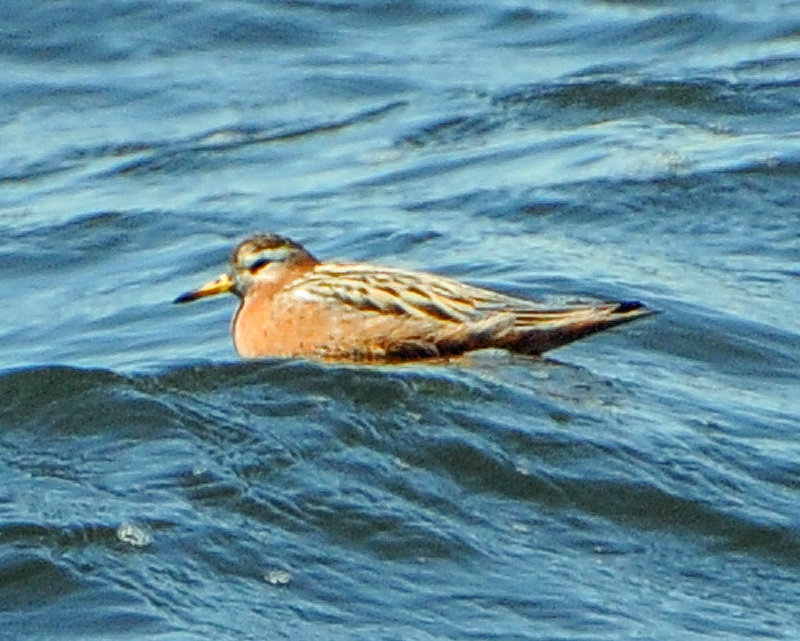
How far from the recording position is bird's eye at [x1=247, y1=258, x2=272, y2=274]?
467 inches

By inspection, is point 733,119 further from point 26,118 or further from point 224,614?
point 224,614

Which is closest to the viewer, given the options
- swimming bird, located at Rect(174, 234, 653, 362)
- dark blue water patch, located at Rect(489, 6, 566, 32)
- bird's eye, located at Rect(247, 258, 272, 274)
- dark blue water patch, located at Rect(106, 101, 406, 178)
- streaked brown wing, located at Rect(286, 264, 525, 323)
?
swimming bird, located at Rect(174, 234, 653, 362)

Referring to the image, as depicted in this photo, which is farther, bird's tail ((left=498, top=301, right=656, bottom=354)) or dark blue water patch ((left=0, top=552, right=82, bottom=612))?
bird's tail ((left=498, top=301, right=656, bottom=354))

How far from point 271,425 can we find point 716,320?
2.88m

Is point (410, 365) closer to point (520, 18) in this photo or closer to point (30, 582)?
point (30, 582)

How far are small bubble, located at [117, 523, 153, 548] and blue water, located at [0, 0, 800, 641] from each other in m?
0.01

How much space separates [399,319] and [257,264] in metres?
1.10

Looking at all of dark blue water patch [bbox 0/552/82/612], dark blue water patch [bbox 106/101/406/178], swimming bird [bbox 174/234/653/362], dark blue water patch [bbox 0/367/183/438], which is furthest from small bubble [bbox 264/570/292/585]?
dark blue water patch [bbox 106/101/406/178]

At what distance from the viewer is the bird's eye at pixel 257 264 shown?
38.9ft

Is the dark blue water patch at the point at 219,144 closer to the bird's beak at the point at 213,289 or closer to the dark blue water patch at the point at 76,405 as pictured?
the bird's beak at the point at 213,289

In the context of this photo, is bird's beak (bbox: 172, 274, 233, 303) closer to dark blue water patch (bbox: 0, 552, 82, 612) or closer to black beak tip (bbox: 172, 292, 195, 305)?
black beak tip (bbox: 172, 292, 195, 305)

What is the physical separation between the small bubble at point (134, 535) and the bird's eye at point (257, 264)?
3293 millimetres

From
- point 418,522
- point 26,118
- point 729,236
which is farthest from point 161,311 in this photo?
point 26,118

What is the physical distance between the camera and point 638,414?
33.3 ft
